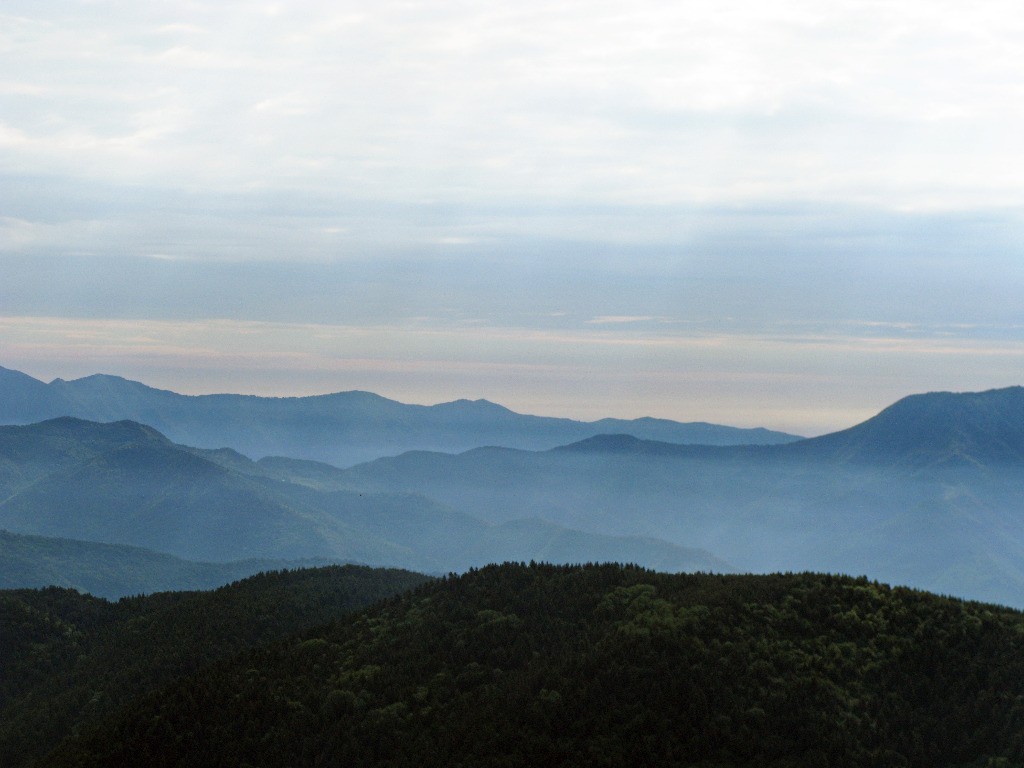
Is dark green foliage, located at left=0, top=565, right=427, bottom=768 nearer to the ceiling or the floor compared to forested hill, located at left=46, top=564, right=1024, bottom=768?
nearer to the floor

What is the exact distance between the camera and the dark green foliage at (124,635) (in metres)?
73.7

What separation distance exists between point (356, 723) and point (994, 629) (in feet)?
109

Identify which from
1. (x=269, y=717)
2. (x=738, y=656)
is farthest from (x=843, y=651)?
(x=269, y=717)

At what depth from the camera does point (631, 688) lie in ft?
163

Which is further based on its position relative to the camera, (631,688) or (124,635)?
(124,635)

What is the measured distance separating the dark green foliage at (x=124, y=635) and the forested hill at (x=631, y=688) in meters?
14.2

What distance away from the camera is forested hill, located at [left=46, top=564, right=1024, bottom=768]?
152ft

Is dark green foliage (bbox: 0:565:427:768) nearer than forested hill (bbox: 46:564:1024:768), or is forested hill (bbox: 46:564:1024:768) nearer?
forested hill (bbox: 46:564:1024:768)

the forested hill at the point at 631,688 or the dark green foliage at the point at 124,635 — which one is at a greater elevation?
the forested hill at the point at 631,688

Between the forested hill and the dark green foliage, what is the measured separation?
1423cm

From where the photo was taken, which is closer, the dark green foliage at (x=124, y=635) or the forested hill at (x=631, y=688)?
the forested hill at (x=631, y=688)

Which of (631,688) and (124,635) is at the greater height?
(631,688)

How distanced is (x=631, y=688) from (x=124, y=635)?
5547 centimetres

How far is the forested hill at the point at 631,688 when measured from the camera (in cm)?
4619
